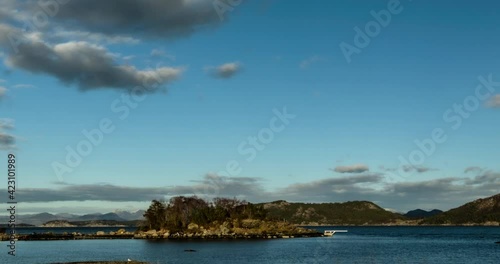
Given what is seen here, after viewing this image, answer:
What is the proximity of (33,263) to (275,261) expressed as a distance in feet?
158

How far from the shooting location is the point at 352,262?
111562mm

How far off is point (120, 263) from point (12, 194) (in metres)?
20.9

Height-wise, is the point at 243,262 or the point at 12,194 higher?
the point at 12,194

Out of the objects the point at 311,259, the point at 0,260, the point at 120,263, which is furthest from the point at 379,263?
the point at 0,260

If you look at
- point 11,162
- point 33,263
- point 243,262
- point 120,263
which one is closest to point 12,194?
point 11,162

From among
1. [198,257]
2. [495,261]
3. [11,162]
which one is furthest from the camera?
[198,257]

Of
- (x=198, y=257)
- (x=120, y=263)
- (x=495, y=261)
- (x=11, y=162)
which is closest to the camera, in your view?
(x=11, y=162)

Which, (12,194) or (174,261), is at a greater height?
(12,194)

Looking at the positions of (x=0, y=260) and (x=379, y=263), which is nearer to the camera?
(x=379, y=263)

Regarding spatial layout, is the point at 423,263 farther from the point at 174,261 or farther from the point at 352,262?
the point at 174,261

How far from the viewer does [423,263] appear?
368 feet

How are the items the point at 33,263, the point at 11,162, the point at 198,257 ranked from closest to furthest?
the point at 11,162, the point at 33,263, the point at 198,257

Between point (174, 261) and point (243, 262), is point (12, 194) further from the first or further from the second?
point (243, 262)

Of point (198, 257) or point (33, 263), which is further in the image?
point (198, 257)
